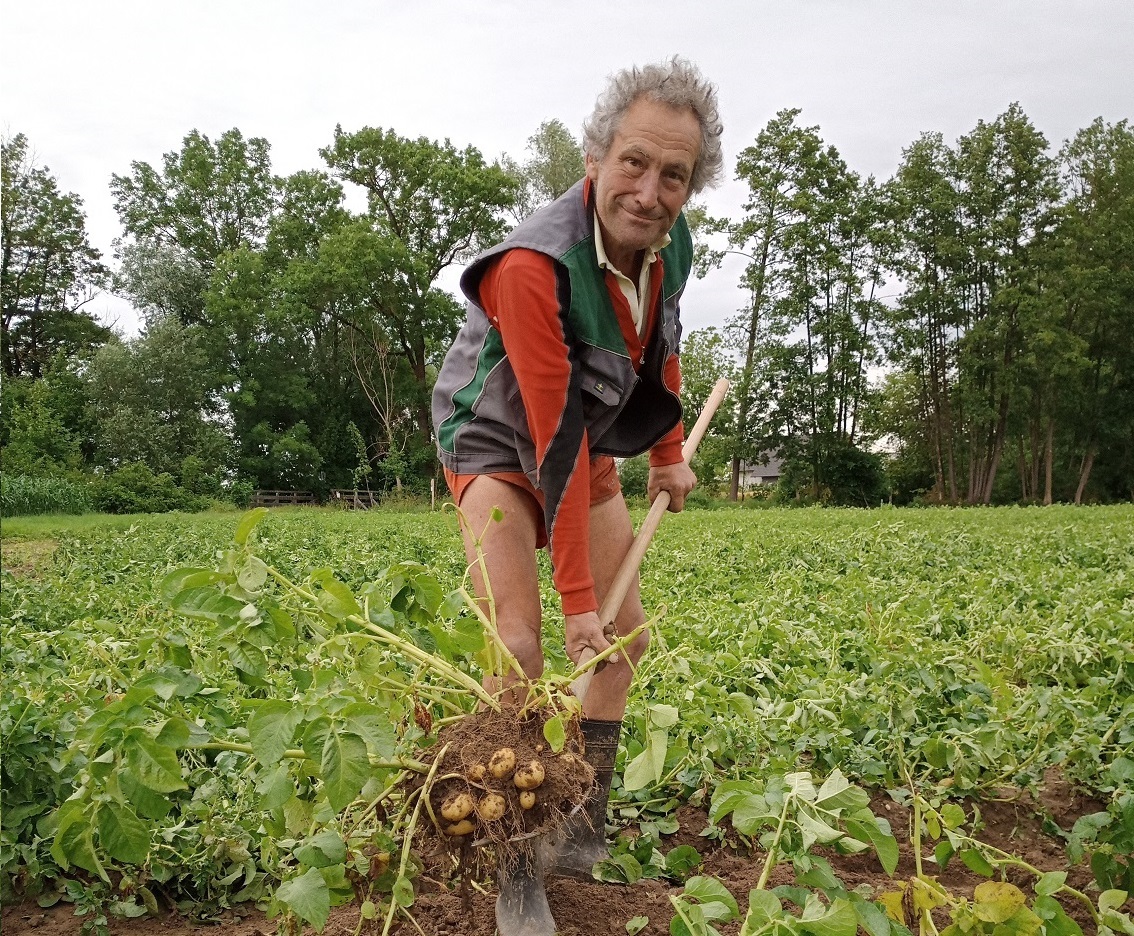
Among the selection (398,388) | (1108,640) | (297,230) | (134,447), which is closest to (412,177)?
(297,230)

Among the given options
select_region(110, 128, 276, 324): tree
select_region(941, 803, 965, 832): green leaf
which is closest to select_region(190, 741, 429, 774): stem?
select_region(941, 803, 965, 832): green leaf

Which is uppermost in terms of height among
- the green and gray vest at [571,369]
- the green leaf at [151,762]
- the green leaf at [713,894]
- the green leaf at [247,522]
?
→ the green and gray vest at [571,369]

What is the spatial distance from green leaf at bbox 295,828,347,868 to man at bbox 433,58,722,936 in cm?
46

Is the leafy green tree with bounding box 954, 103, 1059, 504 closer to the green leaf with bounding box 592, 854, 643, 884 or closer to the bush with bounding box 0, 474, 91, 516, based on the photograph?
the bush with bounding box 0, 474, 91, 516

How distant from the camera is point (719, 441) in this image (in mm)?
32500

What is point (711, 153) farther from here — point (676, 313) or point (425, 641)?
point (425, 641)

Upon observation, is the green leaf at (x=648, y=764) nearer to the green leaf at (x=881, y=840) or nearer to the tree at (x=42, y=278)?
the green leaf at (x=881, y=840)

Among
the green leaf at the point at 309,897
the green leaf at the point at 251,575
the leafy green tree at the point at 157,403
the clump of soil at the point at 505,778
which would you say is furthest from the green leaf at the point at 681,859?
the leafy green tree at the point at 157,403

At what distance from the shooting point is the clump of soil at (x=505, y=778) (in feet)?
5.98

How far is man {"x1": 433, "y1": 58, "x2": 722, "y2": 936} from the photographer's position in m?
2.13

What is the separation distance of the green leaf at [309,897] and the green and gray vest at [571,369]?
94cm

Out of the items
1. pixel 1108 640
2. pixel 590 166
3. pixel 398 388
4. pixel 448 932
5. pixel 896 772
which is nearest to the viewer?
pixel 448 932

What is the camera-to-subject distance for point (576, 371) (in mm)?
2260

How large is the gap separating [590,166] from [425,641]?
49.1 inches
